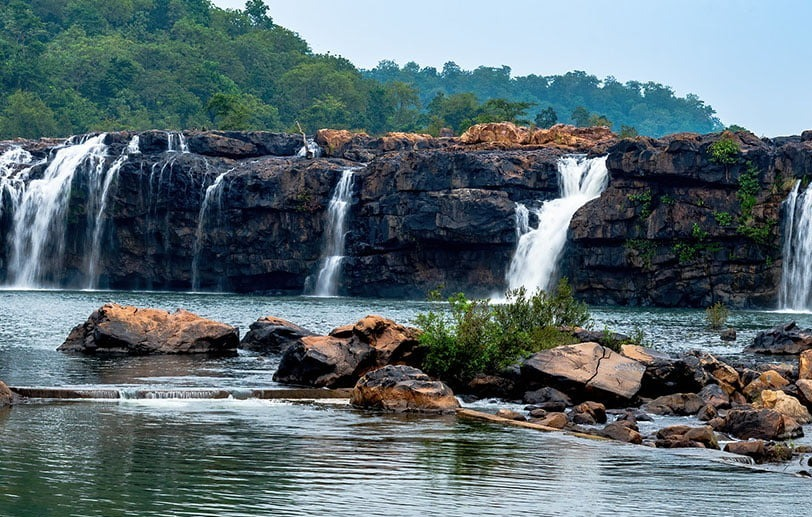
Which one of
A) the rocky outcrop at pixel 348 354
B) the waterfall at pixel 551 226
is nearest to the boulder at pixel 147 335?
the rocky outcrop at pixel 348 354

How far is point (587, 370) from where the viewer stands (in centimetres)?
2641

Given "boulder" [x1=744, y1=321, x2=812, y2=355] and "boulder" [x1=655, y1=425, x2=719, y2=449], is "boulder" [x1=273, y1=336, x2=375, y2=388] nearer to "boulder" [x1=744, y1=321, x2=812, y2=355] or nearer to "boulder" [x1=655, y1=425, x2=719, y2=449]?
"boulder" [x1=655, y1=425, x2=719, y2=449]

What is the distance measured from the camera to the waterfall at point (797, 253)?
232 ft

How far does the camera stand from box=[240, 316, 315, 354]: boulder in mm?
37969

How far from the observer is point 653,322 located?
184ft

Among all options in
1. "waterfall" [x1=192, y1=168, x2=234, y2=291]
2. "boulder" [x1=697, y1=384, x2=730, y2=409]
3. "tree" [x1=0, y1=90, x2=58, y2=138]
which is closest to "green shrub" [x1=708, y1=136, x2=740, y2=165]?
"waterfall" [x1=192, y1=168, x2=234, y2=291]

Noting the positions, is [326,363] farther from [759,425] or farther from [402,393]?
[759,425]

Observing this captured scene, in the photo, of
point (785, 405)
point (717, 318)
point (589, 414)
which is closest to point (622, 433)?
point (589, 414)

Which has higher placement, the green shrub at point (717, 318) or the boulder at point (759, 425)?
the green shrub at point (717, 318)

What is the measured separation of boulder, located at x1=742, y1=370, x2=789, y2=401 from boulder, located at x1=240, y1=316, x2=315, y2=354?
14675mm

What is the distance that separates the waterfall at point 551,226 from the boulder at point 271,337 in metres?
38.5

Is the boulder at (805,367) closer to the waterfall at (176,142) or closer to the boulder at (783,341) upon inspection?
the boulder at (783,341)

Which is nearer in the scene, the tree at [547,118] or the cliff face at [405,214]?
the cliff face at [405,214]

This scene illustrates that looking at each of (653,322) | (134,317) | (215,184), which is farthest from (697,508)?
(215,184)
